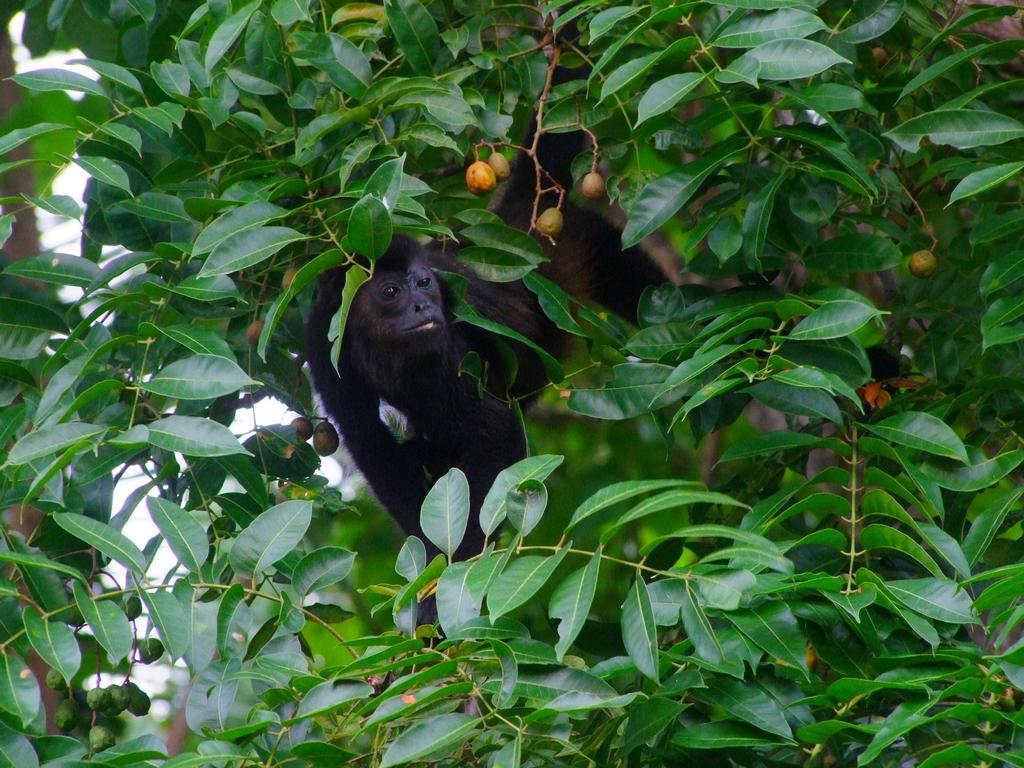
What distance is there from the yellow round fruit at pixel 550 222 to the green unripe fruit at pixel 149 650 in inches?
51.5

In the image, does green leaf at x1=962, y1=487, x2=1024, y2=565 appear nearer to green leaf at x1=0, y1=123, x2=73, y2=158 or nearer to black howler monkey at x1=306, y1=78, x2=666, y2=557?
black howler monkey at x1=306, y1=78, x2=666, y2=557

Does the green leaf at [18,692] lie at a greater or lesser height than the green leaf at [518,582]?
lesser

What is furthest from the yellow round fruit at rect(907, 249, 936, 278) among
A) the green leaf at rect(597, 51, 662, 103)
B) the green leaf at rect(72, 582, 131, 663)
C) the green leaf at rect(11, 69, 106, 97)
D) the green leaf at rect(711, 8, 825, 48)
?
the green leaf at rect(72, 582, 131, 663)

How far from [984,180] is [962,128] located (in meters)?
0.17

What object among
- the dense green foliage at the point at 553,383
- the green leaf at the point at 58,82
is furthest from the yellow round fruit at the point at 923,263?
the green leaf at the point at 58,82

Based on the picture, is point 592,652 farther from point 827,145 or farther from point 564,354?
point 564,354

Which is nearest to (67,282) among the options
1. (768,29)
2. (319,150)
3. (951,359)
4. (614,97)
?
(319,150)

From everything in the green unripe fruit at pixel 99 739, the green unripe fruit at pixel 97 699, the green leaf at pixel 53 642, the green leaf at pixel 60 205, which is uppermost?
the green leaf at pixel 60 205

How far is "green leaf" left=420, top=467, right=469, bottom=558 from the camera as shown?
6.21 ft

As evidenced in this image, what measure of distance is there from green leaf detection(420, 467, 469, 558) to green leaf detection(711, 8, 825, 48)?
926 mm

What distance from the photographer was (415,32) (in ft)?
8.73

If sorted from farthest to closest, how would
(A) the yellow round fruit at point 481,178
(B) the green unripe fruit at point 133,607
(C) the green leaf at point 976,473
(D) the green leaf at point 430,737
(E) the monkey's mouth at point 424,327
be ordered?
(E) the monkey's mouth at point 424,327
(A) the yellow round fruit at point 481,178
(B) the green unripe fruit at point 133,607
(C) the green leaf at point 976,473
(D) the green leaf at point 430,737

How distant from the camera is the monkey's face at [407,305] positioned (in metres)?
3.24

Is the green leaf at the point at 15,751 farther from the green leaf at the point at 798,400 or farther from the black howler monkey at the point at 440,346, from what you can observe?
the black howler monkey at the point at 440,346
